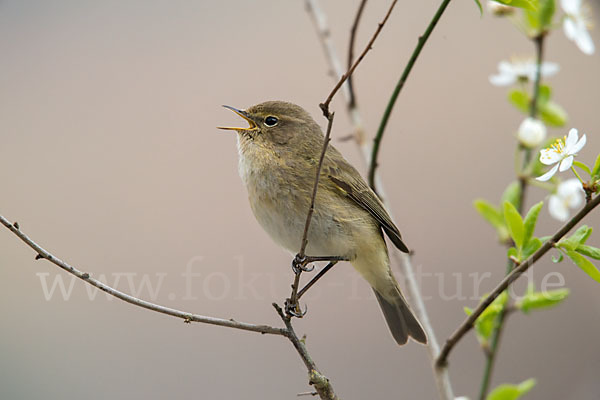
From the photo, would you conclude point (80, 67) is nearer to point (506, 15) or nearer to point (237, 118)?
point (237, 118)

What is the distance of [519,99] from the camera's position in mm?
2512

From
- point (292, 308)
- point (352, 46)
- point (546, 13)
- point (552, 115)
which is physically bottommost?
point (292, 308)

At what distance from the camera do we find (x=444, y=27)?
5.12 metres

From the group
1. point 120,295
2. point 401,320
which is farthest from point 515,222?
point 401,320

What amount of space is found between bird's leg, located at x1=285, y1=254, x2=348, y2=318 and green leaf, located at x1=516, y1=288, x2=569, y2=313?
0.73 m

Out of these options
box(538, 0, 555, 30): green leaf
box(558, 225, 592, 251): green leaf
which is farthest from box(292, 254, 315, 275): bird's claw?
box(538, 0, 555, 30): green leaf

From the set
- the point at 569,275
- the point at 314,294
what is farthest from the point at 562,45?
the point at 314,294

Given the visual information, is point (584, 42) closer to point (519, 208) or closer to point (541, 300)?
point (519, 208)

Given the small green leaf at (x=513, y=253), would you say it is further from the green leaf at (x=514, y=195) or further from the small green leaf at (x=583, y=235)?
the green leaf at (x=514, y=195)

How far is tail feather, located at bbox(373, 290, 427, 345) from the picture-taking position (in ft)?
11.0

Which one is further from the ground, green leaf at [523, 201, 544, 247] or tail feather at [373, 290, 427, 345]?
green leaf at [523, 201, 544, 247]

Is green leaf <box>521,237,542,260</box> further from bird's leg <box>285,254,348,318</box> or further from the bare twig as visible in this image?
bird's leg <box>285,254,348,318</box>

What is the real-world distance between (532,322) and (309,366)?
2.92 metres

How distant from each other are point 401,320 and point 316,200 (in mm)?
862
